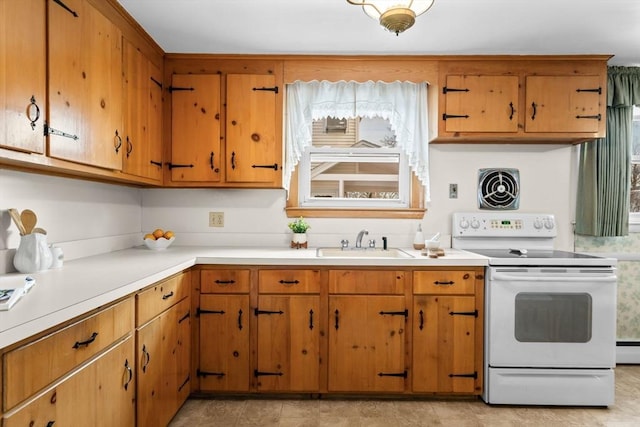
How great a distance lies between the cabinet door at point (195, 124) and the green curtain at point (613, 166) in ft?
9.05

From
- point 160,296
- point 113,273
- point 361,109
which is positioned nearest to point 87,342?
point 113,273

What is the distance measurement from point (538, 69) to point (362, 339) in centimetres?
218

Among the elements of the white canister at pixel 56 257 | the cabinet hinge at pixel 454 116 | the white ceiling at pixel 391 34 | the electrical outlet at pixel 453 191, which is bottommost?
the white canister at pixel 56 257

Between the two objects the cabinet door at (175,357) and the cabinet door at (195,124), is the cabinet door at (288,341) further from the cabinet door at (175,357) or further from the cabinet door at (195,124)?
the cabinet door at (195,124)

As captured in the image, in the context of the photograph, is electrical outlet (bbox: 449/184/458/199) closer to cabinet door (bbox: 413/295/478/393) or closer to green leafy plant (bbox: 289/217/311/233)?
cabinet door (bbox: 413/295/478/393)

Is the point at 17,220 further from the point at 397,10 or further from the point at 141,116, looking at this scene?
the point at 397,10

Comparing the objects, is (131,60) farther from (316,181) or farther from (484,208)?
(484,208)

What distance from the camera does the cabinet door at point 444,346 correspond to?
241 cm

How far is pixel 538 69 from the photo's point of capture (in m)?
2.72

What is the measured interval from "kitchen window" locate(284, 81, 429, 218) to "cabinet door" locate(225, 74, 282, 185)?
24cm

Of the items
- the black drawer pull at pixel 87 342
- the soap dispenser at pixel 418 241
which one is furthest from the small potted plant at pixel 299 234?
the black drawer pull at pixel 87 342

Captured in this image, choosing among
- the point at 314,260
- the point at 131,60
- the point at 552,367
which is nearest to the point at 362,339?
the point at 314,260

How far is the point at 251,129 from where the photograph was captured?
8.99ft

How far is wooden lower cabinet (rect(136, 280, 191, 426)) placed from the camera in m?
1.76
